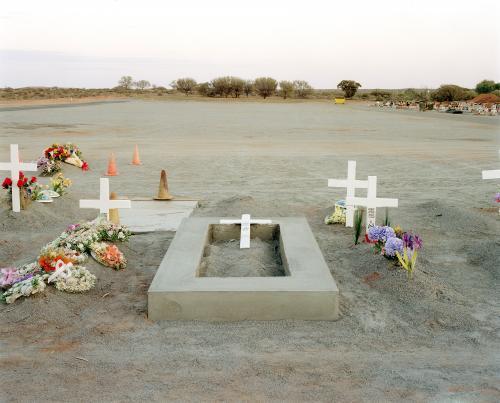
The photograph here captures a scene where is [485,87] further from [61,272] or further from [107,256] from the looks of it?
[61,272]

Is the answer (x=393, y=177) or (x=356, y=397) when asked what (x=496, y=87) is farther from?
(x=356, y=397)

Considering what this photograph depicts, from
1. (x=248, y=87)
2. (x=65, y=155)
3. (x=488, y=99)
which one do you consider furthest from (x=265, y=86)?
(x=65, y=155)

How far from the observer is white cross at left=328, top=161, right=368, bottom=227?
841 cm

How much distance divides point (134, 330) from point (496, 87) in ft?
328

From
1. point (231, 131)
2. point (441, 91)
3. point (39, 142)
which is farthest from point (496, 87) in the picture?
point (39, 142)

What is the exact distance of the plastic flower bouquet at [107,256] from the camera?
665 cm

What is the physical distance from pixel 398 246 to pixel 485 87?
96616mm

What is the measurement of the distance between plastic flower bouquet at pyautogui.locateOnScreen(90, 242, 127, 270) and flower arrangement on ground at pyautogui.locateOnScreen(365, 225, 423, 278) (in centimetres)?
286

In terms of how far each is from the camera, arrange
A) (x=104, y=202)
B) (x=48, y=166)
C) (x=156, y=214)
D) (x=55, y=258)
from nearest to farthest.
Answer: (x=55, y=258), (x=104, y=202), (x=156, y=214), (x=48, y=166)

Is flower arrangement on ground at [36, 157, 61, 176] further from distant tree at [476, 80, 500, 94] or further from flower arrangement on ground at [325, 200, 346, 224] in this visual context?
distant tree at [476, 80, 500, 94]

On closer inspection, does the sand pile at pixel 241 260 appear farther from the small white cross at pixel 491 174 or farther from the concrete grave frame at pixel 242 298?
the small white cross at pixel 491 174

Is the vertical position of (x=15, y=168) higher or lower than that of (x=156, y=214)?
higher

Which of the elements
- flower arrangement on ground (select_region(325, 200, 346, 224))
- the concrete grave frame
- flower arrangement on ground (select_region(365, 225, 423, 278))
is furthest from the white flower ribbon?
flower arrangement on ground (select_region(325, 200, 346, 224))

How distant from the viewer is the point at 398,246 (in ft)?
20.5
